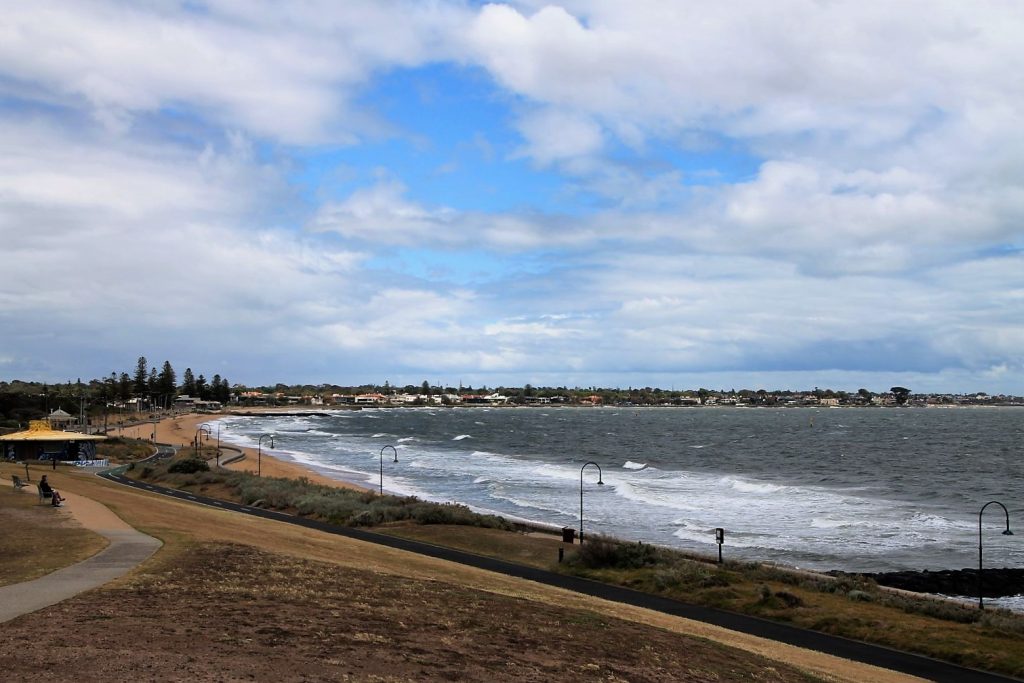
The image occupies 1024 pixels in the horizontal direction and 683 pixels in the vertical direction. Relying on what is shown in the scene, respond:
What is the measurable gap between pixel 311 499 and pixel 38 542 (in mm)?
28465

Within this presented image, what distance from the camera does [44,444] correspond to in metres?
69.3

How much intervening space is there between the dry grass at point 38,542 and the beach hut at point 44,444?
119ft

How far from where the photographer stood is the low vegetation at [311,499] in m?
47.4

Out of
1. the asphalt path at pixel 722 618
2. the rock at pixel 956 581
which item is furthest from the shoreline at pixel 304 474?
the asphalt path at pixel 722 618

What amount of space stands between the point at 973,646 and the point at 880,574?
45.6 ft

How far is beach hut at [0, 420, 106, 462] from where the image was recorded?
65375 mm

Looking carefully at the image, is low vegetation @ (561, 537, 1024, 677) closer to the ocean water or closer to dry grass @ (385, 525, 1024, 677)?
dry grass @ (385, 525, 1024, 677)

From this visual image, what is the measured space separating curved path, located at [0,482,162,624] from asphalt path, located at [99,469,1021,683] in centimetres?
1404

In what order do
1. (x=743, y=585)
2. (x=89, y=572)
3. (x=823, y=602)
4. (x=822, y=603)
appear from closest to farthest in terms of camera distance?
(x=89, y=572), (x=822, y=603), (x=823, y=602), (x=743, y=585)

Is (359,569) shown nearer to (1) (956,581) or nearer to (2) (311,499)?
(1) (956,581)

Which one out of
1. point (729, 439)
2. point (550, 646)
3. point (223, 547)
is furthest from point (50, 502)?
point (729, 439)

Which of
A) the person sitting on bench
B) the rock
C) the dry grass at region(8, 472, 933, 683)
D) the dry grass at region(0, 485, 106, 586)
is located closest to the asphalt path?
the dry grass at region(8, 472, 933, 683)

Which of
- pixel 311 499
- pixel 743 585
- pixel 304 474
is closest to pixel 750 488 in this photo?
pixel 311 499

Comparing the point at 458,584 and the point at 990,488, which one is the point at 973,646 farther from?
the point at 990,488
